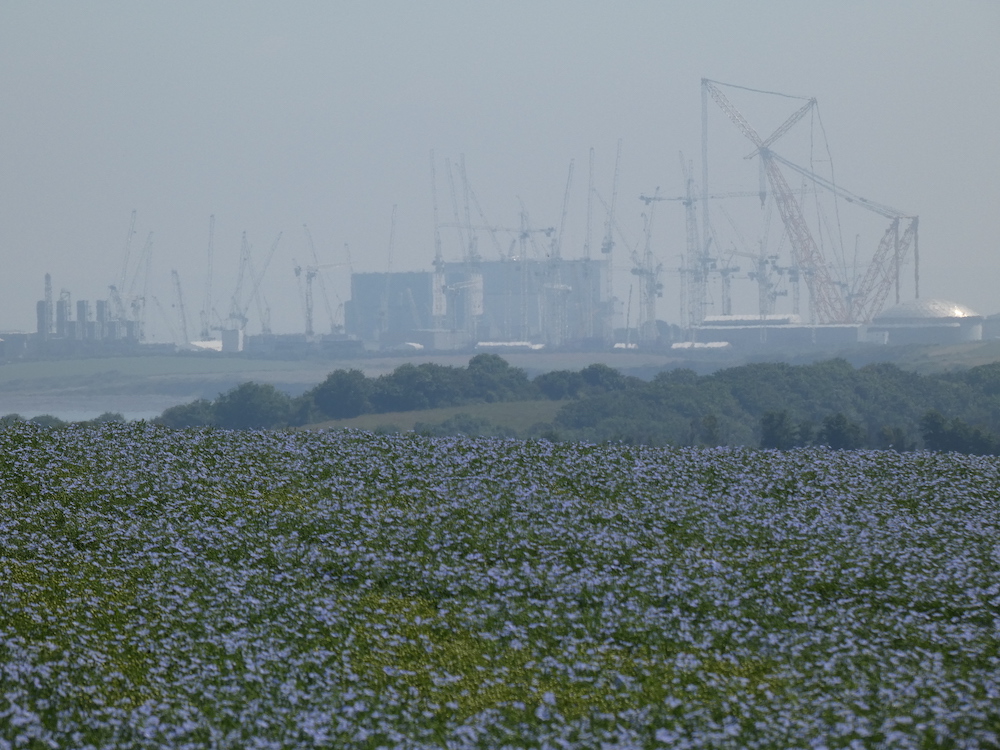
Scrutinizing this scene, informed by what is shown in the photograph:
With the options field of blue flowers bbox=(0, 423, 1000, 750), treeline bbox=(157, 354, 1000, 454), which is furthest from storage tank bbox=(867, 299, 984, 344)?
field of blue flowers bbox=(0, 423, 1000, 750)

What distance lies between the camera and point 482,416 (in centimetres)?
6800

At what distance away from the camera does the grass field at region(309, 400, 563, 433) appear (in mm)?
67062

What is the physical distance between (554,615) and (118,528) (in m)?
7.59

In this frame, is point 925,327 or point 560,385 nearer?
point 560,385

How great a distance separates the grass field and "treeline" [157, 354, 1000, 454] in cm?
69

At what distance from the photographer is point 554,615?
53.2 feet

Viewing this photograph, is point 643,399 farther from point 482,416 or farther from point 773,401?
point 482,416

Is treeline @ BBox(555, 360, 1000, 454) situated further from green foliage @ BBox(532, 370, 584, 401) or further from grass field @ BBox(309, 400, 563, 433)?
green foliage @ BBox(532, 370, 584, 401)

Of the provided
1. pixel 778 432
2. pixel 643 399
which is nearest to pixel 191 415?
pixel 643 399

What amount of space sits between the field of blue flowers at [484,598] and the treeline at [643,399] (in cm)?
3678

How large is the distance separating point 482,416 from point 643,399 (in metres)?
11.6

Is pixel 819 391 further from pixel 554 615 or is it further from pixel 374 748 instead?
pixel 374 748

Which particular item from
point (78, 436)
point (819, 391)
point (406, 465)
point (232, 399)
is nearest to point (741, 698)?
point (406, 465)

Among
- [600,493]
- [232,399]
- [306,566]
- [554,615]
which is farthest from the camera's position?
[232,399]
